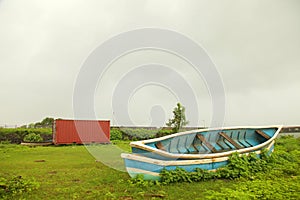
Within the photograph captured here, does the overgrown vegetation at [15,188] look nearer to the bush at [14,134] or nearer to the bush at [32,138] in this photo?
the bush at [32,138]

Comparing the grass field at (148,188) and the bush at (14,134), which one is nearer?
the grass field at (148,188)

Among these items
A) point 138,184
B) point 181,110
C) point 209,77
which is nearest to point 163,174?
point 138,184

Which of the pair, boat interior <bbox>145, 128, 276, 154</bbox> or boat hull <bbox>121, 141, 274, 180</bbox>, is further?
boat interior <bbox>145, 128, 276, 154</bbox>

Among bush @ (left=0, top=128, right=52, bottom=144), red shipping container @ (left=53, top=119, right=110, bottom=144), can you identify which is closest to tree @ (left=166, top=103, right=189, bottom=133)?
red shipping container @ (left=53, top=119, right=110, bottom=144)

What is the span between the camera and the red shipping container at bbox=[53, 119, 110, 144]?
57.1ft

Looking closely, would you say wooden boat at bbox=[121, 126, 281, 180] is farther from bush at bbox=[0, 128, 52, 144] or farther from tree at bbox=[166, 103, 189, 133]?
bush at bbox=[0, 128, 52, 144]


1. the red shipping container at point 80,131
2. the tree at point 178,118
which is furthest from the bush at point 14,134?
the tree at point 178,118

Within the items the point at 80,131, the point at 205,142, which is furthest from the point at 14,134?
→ the point at 205,142

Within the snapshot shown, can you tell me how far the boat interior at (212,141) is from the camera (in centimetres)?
626

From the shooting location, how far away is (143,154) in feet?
16.4

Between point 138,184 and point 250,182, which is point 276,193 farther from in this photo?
point 138,184

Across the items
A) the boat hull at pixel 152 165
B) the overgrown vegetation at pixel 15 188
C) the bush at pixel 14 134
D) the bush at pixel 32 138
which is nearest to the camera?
the overgrown vegetation at pixel 15 188

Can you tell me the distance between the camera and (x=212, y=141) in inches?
A: 290

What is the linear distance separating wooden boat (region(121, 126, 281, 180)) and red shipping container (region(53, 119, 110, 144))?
13.2 metres
